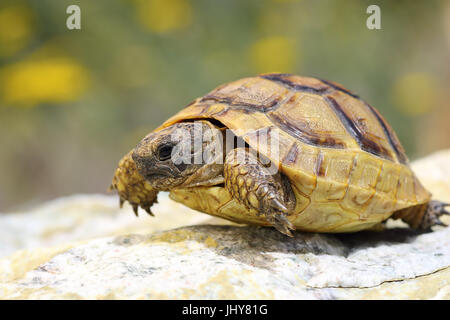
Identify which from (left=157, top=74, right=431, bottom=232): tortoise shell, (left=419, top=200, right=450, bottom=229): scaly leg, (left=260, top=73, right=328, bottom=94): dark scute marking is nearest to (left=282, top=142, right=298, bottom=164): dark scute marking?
(left=157, top=74, right=431, bottom=232): tortoise shell

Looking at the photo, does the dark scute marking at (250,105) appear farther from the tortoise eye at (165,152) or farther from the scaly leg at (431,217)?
the scaly leg at (431,217)

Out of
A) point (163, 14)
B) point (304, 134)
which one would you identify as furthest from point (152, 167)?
point (163, 14)

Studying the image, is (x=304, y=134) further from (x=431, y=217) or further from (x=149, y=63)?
(x=149, y=63)

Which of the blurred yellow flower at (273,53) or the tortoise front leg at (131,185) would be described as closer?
the tortoise front leg at (131,185)

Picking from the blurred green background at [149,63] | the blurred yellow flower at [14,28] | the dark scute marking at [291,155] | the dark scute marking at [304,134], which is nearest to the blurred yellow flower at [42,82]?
the blurred green background at [149,63]

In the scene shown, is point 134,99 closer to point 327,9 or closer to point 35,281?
point 327,9

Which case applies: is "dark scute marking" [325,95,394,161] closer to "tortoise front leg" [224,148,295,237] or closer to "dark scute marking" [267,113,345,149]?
"dark scute marking" [267,113,345,149]

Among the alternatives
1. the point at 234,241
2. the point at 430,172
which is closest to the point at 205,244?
the point at 234,241
